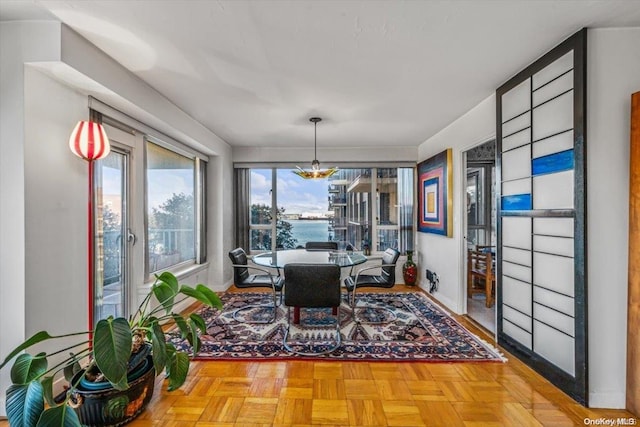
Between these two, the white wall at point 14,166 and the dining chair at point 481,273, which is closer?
the white wall at point 14,166

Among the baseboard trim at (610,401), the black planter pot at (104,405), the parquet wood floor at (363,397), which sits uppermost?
the black planter pot at (104,405)

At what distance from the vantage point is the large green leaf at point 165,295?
1.80 metres

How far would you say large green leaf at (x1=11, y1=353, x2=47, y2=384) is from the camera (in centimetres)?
146

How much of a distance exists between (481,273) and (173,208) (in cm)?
415

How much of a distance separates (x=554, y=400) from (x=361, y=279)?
1963 millimetres

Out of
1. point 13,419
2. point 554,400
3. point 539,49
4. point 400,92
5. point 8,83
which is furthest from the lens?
point 400,92

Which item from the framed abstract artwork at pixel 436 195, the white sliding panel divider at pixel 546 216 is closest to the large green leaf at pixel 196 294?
the white sliding panel divider at pixel 546 216

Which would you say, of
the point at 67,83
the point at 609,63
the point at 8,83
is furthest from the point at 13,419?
the point at 609,63

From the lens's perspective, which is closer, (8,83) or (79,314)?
(8,83)

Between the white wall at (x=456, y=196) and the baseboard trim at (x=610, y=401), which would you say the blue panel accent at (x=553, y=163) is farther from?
the baseboard trim at (x=610, y=401)

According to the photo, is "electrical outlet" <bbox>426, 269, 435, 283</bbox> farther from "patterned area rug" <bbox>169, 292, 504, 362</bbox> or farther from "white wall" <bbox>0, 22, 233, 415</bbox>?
Answer: "white wall" <bbox>0, 22, 233, 415</bbox>

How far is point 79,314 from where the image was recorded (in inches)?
86.8

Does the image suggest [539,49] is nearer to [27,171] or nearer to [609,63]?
[609,63]

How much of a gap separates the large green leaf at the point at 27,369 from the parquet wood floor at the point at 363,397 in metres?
0.61
